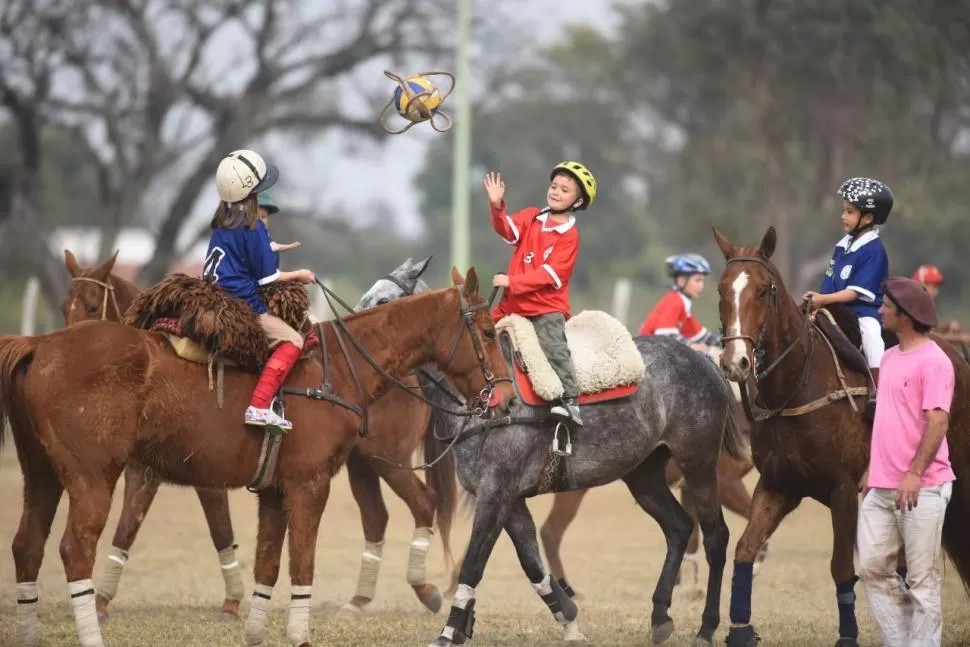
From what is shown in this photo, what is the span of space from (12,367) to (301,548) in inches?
77.6

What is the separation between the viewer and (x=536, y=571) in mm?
9344

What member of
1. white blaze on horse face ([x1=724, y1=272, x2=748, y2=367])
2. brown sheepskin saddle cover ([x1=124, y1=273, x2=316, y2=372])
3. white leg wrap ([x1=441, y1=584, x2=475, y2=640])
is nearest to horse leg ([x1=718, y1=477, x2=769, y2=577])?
white blaze on horse face ([x1=724, y1=272, x2=748, y2=367])

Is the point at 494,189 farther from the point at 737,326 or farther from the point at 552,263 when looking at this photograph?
the point at 737,326

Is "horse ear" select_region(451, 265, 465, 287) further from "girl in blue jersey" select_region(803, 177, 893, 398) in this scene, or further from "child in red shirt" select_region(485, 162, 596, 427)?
"girl in blue jersey" select_region(803, 177, 893, 398)

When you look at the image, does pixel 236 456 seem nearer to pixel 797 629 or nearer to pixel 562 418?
pixel 562 418

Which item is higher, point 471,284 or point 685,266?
point 685,266

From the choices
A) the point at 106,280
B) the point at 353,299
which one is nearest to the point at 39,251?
the point at 353,299

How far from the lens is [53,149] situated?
49.2 metres

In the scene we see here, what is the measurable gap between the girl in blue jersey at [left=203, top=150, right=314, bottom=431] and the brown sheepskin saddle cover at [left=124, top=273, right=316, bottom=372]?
79mm

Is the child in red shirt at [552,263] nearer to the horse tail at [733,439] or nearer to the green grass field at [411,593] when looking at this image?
the horse tail at [733,439]

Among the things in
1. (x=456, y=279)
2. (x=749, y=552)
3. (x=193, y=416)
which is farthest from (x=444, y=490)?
(x=193, y=416)

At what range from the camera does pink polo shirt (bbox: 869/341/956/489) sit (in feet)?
23.8

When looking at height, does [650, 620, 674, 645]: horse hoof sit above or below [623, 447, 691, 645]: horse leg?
below

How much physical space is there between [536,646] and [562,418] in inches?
65.3
